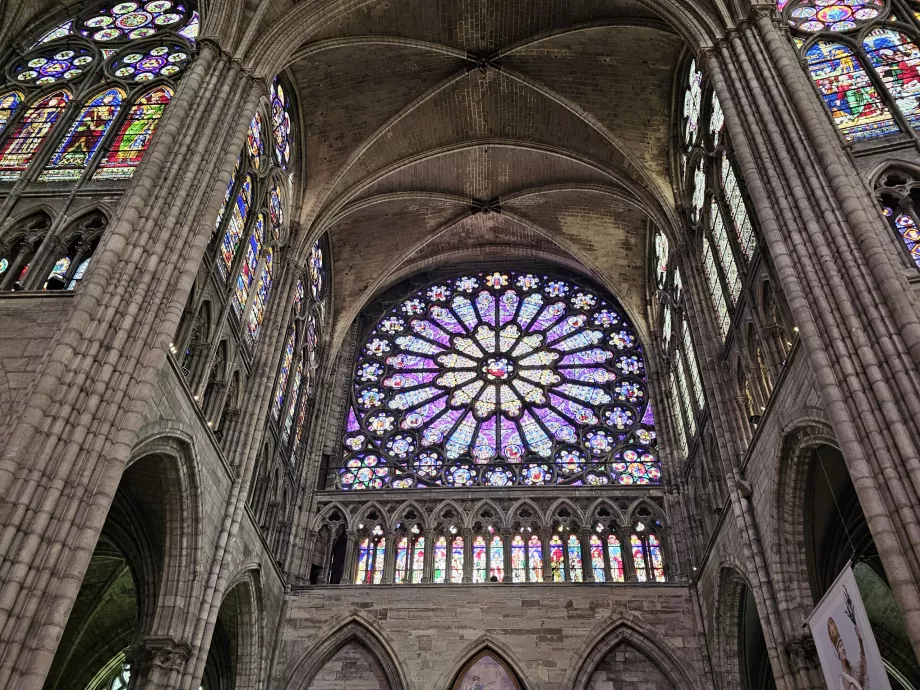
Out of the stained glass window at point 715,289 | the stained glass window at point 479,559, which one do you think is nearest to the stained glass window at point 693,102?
the stained glass window at point 715,289

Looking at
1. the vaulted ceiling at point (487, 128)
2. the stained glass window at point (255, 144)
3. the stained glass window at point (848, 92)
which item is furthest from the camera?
the vaulted ceiling at point (487, 128)

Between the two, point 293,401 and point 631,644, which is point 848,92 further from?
point 293,401

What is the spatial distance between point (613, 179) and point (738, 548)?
858 cm

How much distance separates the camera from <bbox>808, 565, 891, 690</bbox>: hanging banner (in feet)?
22.5

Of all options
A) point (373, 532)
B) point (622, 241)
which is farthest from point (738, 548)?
point (622, 241)

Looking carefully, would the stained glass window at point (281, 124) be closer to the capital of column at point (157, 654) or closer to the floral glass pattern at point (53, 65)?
the floral glass pattern at point (53, 65)

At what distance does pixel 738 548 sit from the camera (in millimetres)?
12000

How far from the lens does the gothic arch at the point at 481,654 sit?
1382 cm

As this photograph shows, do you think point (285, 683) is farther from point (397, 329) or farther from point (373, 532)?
point (397, 329)

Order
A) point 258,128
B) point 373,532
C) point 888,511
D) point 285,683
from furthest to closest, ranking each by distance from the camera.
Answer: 1. point 373,532
2. point 258,128
3. point 285,683
4. point 888,511

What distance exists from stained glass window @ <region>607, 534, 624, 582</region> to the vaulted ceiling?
6008 millimetres

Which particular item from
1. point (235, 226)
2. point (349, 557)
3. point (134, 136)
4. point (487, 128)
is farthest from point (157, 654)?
point (487, 128)

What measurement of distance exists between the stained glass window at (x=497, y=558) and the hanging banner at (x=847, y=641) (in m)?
7.84

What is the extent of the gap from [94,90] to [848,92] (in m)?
11.8
